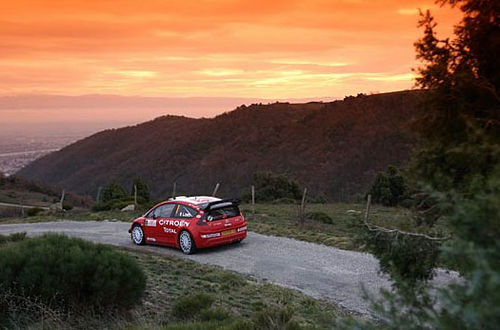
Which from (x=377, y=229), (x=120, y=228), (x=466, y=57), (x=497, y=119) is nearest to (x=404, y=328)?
(x=377, y=229)

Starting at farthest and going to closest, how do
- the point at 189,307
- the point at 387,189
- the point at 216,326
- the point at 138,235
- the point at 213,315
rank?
the point at 387,189 → the point at 138,235 → the point at 189,307 → the point at 213,315 → the point at 216,326

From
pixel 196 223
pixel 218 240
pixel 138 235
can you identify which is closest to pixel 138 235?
pixel 138 235

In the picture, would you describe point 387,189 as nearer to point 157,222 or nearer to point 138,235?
point 138,235

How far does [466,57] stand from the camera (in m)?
6.94

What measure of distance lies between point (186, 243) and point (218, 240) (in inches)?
35.3

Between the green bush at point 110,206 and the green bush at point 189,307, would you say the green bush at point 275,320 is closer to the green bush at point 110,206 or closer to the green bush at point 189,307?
the green bush at point 189,307

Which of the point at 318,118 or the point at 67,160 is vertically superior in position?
the point at 318,118

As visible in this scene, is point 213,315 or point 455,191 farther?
point 213,315

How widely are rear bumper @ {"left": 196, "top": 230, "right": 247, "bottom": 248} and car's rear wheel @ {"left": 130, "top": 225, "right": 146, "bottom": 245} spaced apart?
2.57 meters

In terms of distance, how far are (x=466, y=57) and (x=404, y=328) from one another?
4776mm

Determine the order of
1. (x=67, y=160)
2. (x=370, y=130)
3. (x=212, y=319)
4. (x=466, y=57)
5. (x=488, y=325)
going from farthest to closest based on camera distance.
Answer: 1. (x=67, y=160)
2. (x=370, y=130)
3. (x=212, y=319)
4. (x=466, y=57)
5. (x=488, y=325)

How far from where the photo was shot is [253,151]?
7600 centimetres

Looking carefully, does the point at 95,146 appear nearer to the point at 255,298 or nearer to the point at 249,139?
the point at 249,139

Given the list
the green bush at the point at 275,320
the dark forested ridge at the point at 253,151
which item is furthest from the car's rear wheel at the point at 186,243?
the dark forested ridge at the point at 253,151
